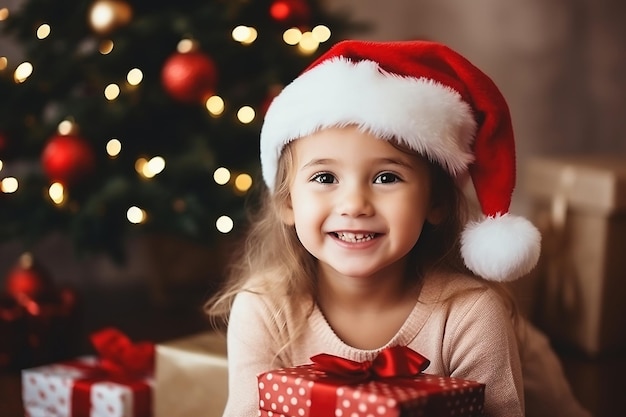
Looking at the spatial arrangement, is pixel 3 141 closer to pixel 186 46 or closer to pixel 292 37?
pixel 186 46

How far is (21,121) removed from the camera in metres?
2.32

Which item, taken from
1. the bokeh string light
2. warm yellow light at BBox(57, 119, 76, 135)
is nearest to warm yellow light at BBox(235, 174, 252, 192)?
the bokeh string light

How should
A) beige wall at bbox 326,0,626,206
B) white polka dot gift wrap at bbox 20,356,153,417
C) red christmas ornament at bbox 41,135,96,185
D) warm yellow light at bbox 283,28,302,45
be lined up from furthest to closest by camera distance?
beige wall at bbox 326,0,626,206, warm yellow light at bbox 283,28,302,45, red christmas ornament at bbox 41,135,96,185, white polka dot gift wrap at bbox 20,356,153,417

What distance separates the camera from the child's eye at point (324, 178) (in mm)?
1307

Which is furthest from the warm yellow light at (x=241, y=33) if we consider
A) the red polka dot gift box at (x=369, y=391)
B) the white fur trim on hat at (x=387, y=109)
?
the red polka dot gift box at (x=369, y=391)

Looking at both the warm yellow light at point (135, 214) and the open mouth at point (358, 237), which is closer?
the open mouth at point (358, 237)

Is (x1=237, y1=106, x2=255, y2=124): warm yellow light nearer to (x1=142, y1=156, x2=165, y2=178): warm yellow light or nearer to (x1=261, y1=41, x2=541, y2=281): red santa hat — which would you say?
(x1=142, y1=156, x2=165, y2=178): warm yellow light

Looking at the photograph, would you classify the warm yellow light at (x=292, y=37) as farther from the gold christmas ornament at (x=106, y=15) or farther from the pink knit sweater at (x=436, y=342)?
the pink knit sweater at (x=436, y=342)

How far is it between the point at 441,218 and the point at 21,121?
1.32 metres

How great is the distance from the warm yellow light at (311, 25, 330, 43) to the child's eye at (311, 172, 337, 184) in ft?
3.76

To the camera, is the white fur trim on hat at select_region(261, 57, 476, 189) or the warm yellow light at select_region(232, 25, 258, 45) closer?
the white fur trim on hat at select_region(261, 57, 476, 189)

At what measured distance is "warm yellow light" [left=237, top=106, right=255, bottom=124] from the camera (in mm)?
2305

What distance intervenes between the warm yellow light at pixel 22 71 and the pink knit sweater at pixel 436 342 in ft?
3.56

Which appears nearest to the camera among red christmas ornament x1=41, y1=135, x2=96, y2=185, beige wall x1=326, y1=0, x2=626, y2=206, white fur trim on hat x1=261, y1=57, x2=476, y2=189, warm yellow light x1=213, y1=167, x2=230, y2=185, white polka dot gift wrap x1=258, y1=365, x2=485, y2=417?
white polka dot gift wrap x1=258, y1=365, x2=485, y2=417
